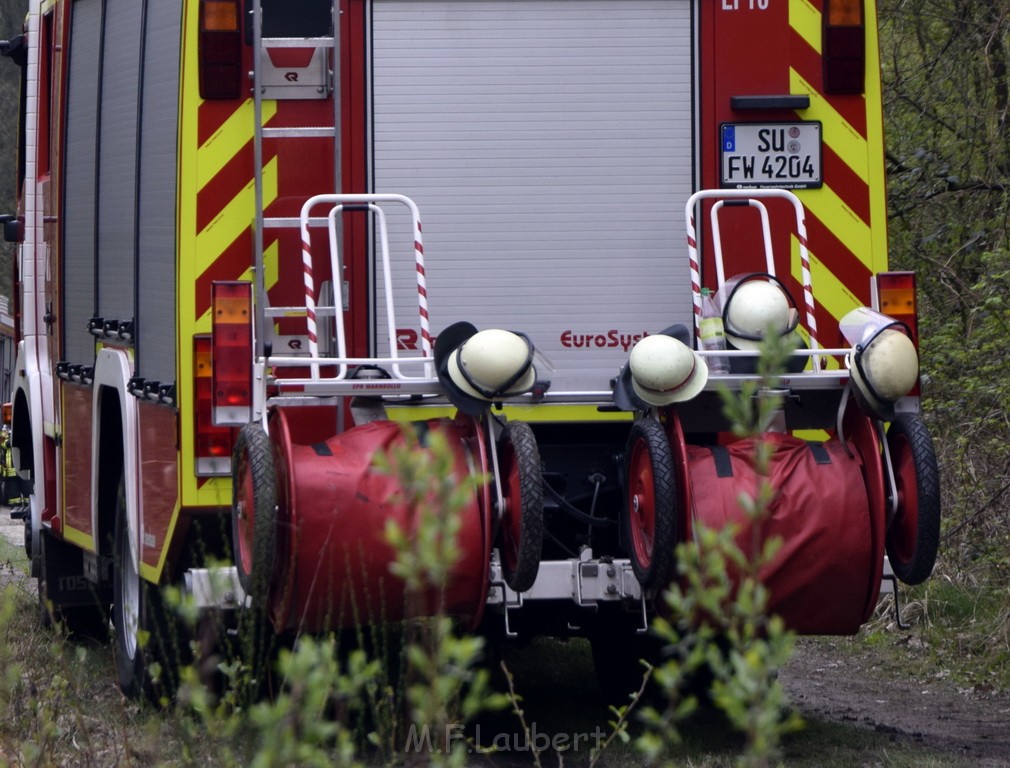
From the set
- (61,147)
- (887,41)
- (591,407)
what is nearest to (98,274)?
(61,147)

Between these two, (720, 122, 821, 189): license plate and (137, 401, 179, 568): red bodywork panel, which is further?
(720, 122, 821, 189): license plate

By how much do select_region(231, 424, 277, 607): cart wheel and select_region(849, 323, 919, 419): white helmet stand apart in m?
1.74

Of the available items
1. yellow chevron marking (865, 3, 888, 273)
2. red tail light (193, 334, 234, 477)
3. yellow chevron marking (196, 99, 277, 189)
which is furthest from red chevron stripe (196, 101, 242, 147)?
yellow chevron marking (865, 3, 888, 273)

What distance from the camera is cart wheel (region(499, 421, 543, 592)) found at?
472cm

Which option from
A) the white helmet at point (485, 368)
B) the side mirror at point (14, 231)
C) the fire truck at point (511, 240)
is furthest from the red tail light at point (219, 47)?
the side mirror at point (14, 231)

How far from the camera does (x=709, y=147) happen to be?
577 centimetres

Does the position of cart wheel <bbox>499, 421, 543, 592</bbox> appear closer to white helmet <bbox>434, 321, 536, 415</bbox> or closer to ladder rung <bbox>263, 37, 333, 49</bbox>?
white helmet <bbox>434, 321, 536, 415</bbox>

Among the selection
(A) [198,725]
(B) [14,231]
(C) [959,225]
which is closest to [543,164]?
(A) [198,725]

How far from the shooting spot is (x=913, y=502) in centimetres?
497

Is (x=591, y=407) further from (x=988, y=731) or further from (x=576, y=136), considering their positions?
(x=988, y=731)

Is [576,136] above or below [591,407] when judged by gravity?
above

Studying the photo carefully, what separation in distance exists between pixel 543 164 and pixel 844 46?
Answer: 1.11 m

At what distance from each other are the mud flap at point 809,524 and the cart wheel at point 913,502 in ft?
0.37

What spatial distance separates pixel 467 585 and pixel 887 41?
22.4 ft
